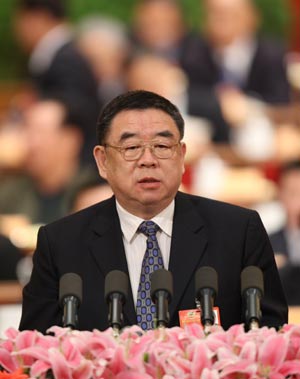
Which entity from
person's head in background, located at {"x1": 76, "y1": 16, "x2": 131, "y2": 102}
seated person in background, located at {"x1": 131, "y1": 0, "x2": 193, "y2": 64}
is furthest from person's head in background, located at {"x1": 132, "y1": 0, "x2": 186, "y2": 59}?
person's head in background, located at {"x1": 76, "y1": 16, "x2": 131, "y2": 102}

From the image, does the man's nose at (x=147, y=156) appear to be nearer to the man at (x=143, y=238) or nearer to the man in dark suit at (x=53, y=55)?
the man at (x=143, y=238)

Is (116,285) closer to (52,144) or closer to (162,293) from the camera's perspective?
(162,293)

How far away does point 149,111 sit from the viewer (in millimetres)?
3105

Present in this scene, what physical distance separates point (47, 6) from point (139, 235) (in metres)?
7.46

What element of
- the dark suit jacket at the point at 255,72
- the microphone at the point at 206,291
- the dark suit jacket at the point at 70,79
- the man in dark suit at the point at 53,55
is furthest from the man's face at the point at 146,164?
the dark suit jacket at the point at 255,72

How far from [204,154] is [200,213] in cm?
490

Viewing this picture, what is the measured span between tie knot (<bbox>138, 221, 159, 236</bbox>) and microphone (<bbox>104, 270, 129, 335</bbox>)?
34cm

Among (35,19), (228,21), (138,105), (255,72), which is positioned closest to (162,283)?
(138,105)

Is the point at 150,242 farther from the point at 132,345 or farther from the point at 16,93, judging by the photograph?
the point at 16,93

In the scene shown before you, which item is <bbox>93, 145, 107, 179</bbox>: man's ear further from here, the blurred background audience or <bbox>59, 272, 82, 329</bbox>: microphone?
the blurred background audience

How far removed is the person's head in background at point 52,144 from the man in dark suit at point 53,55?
464mm

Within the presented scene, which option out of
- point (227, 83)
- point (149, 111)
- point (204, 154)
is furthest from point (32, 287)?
point (227, 83)

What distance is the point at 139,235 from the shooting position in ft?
10.4

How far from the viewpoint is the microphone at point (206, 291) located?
2721 millimetres
